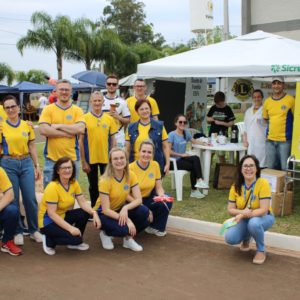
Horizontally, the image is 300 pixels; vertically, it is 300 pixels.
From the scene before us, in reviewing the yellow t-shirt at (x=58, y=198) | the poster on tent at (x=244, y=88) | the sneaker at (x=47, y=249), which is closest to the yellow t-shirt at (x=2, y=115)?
the yellow t-shirt at (x=58, y=198)

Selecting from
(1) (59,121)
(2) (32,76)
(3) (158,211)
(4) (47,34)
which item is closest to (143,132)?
(3) (158,211)

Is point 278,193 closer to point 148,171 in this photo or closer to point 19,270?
point 148,171

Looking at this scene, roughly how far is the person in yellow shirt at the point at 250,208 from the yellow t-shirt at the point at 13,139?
227 cm

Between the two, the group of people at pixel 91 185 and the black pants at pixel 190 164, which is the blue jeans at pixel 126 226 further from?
the black pants at pixel 190 164

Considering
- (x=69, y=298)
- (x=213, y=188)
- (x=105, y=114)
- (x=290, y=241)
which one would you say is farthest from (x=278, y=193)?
(x=69, y=298)

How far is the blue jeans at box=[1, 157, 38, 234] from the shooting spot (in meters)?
4.91

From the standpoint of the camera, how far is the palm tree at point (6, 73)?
3831cm

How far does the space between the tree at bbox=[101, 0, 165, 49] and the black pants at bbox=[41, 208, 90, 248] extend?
58.6 m

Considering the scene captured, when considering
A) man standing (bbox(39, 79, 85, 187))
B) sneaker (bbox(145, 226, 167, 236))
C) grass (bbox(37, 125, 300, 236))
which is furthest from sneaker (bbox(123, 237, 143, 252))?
grass (bbox(37, 125, 300, 236))

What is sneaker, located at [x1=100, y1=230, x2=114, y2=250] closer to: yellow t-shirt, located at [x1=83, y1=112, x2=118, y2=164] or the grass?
yellow t-shirt, located at [x1=83, y1=112, x2=118, y2=164]

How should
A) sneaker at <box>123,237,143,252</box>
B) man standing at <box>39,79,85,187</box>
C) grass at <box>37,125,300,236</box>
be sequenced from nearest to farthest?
sneaker at <box>123,237,143,252</box>
man standing at <box>39,79,85,187</box>
grass at <box>37,125,300,236</box>

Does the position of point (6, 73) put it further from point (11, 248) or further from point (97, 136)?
point (11, 248)

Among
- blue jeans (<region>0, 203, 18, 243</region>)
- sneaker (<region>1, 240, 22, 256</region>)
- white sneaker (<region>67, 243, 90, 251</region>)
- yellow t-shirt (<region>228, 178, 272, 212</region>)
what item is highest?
yellow t-shirt (<region>228, 178, 272, 212</region>)

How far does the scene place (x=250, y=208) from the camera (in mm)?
4656
